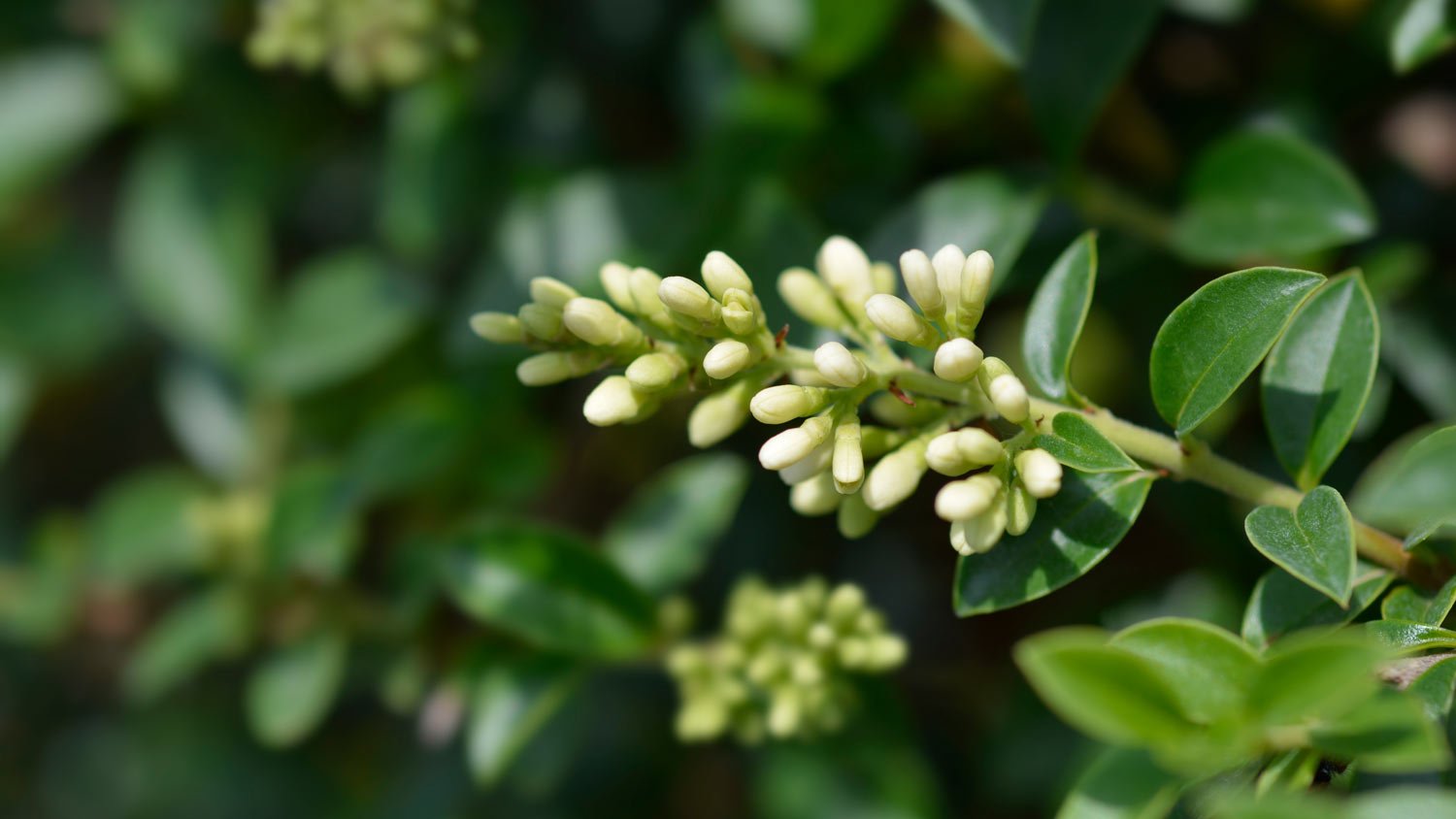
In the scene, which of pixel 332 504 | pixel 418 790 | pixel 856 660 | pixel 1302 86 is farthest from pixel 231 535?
pixel 1302 86

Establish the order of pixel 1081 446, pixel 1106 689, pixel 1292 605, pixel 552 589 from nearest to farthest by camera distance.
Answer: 1. pixel 1106 689
2. pixel 1081 446
3. pixel 1292 605
4. pixel 552 589

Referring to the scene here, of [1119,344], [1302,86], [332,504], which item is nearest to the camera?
[1302,86]

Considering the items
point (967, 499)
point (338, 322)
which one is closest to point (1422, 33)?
point (967, 499)

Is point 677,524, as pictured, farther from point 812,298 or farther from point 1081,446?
point 1081,446

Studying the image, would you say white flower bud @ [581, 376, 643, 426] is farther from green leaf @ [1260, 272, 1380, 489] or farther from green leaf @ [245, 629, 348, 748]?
green leaf @ [245, 629, 348, 748]

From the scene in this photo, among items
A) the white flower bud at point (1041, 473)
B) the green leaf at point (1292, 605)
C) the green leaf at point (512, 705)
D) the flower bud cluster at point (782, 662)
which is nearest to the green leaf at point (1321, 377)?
the green leaf at point (1292, 605)

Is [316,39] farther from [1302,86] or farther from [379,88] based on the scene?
[1302,86]

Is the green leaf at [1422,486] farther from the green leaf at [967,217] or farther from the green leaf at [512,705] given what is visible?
the green leaf at [512,705]
